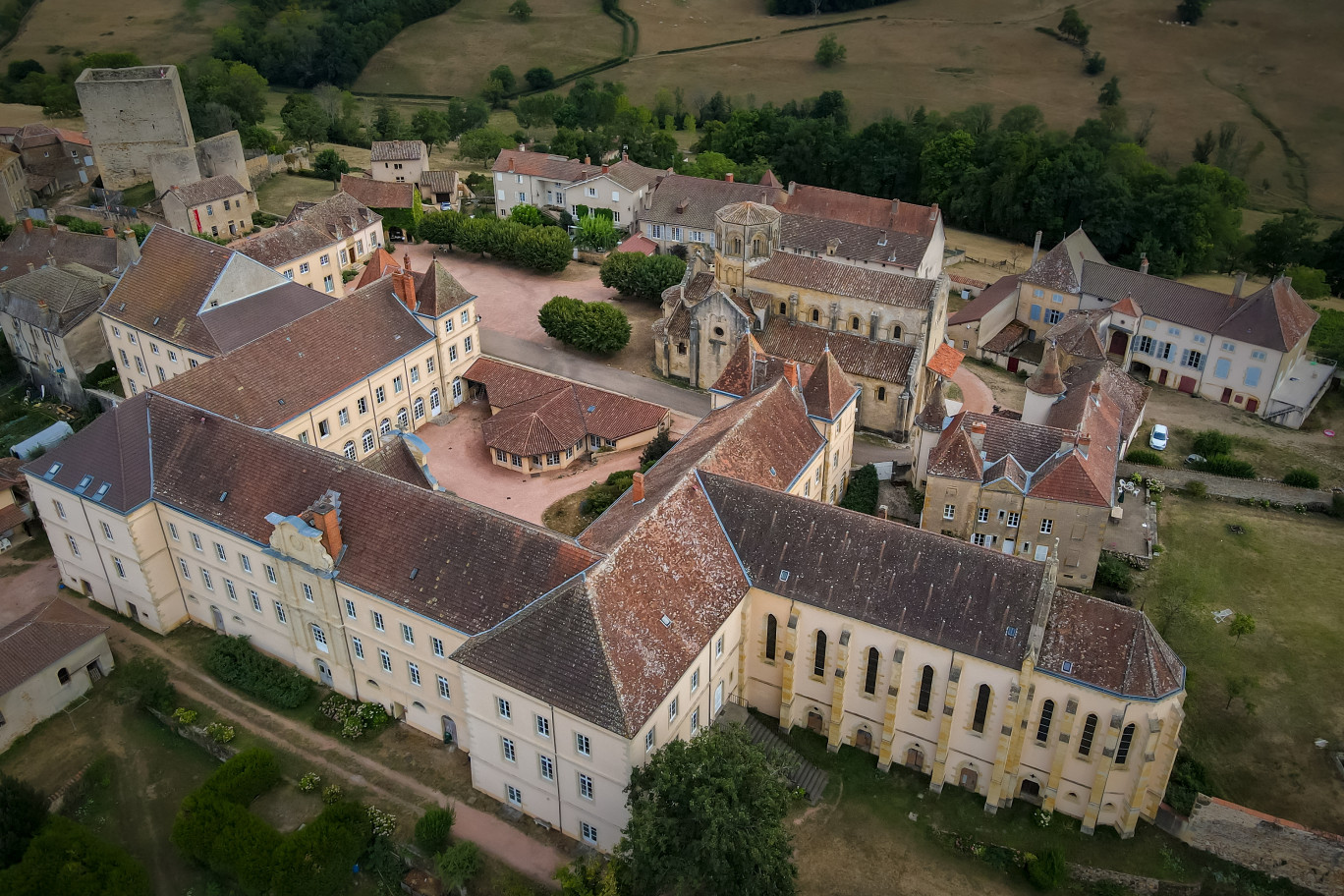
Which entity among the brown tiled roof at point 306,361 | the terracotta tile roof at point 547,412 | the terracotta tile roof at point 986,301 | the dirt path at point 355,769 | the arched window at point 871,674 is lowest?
the dirt path at point 355,769

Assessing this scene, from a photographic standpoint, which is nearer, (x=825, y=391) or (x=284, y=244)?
(x=825, y=391)

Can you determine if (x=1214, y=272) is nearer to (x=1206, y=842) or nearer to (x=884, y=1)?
(x=1206, y=842)

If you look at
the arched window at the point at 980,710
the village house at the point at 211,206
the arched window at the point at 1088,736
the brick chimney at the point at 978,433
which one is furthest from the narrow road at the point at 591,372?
the arched window at the point at 1088,736

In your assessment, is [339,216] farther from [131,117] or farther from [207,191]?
[131,117]

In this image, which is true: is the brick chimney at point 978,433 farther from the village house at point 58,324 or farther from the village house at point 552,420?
the village house at point 58,324

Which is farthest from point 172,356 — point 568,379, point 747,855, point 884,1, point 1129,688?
point 884,1

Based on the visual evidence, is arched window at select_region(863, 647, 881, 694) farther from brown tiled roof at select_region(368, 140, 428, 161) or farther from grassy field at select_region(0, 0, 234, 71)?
grassy field at select_region(0, 0, 234, 71)

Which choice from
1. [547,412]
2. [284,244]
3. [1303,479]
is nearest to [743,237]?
[547,412]
